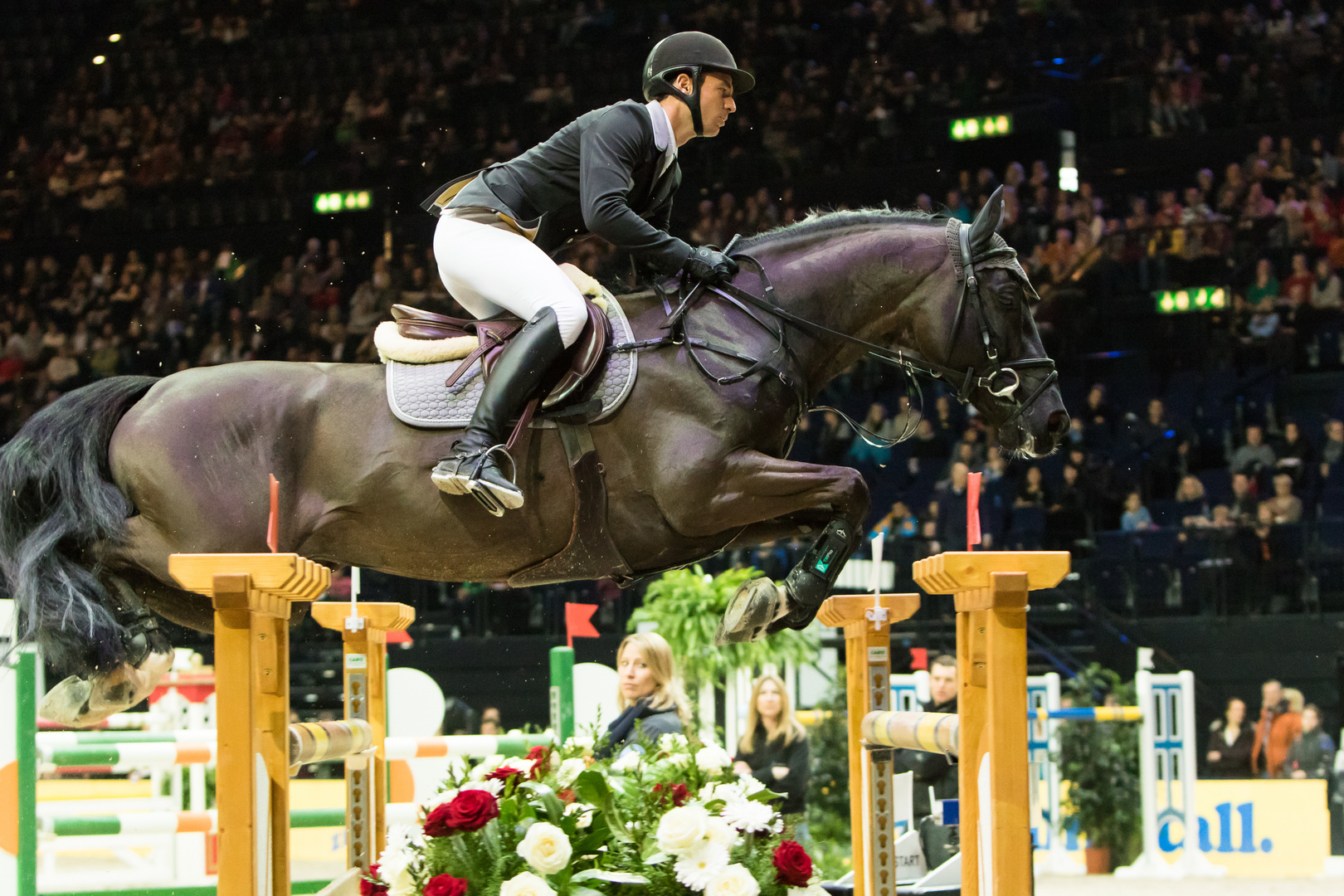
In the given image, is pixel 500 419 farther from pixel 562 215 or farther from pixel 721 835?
pixel 721 835

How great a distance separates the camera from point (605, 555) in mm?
3291

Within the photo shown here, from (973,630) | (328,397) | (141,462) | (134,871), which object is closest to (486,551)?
(328,397)

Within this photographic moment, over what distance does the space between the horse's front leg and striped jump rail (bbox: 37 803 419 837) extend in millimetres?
1693

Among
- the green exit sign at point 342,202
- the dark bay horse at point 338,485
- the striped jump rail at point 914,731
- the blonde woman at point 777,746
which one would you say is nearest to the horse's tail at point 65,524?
the dark bay horse at point 338,485

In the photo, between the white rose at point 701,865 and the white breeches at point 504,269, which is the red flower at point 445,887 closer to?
the white rose at point 701,865

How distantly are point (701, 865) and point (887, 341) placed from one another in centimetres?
156

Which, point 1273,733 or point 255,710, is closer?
point 255,710

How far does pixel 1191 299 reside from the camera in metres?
11.0

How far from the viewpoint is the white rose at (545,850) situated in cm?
247

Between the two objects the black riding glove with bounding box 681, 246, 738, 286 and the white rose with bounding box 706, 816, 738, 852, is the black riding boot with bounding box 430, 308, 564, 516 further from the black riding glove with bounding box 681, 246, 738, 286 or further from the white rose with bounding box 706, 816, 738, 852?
the white rose with bounding box 706, 816, 738, 852

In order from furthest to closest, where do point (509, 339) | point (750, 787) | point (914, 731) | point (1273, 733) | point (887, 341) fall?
point (1273, 733) → point (887, 341) → point (509, 339) → point (914, 731) → point (750, 787)

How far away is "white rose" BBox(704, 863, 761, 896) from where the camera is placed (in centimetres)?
244

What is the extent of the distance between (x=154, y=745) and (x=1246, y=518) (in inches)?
281

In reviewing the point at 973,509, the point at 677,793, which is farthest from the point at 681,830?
the point at 973,509
